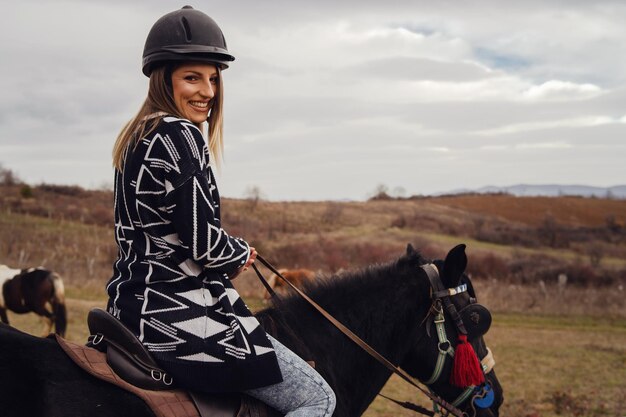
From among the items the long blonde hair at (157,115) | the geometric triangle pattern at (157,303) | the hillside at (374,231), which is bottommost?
the hillside at (374,231)

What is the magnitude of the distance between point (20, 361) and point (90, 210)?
151ft

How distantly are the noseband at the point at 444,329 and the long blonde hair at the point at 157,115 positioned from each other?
1.50 metres

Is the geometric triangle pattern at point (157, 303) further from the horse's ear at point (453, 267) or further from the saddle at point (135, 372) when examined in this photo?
the horse's ear at point (453, 267)

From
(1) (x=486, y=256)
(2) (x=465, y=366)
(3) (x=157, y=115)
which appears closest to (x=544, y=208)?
(1) (x=486, y=256)

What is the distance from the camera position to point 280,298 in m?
3.15

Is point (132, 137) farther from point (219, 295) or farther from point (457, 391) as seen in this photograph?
point (457, 391)

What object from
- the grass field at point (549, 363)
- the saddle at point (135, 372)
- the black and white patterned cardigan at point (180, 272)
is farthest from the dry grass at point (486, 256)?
the saddle at point (135, 372)

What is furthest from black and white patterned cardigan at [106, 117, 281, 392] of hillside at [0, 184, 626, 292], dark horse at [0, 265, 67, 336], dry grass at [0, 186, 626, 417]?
hillside at [0, 184, 626, 292]

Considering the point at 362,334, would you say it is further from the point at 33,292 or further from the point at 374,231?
the point at 374,231

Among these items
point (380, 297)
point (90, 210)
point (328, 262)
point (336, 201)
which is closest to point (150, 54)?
point (380, 297)

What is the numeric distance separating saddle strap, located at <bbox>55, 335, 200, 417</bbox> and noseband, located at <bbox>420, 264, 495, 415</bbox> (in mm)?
1530

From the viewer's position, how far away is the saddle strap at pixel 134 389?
2244 millimetres

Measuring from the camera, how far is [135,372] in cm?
231

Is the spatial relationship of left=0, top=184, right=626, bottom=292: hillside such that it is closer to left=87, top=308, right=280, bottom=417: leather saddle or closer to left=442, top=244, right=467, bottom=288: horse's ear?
left=442, top=244, right=467, bottom=288: horse's ear
